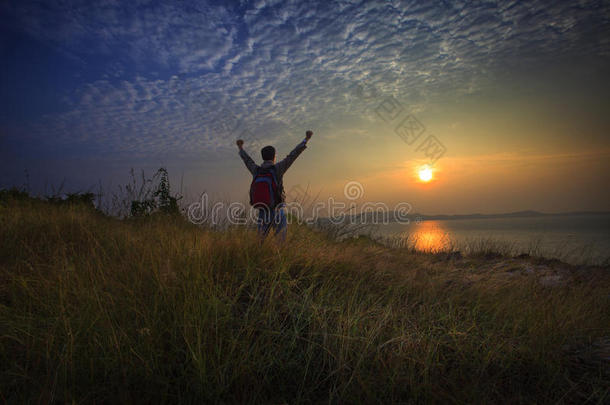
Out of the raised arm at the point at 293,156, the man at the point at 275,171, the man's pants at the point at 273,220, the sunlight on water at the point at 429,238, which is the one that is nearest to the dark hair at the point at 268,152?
the man at the point at 275,171

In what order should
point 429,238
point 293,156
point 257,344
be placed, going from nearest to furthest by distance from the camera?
point 257,344 < point 293,156 < point 429,238

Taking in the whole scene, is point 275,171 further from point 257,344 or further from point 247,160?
point 257,344

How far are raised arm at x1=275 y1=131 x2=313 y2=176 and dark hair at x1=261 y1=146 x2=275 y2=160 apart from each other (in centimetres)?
→ 24

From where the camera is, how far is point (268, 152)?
5.65 metres

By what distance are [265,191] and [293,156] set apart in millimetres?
901

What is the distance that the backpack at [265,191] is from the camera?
526 centimetres

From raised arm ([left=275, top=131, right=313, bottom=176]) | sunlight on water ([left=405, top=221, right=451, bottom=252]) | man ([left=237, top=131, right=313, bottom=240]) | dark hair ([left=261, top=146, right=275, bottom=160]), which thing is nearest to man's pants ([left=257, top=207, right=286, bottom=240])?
man ([left=237, top=131, right=313, bottom=240])

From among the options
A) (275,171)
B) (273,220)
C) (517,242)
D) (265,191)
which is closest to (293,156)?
(275,171)

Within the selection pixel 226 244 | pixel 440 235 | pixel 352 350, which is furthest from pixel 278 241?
pixel 440 235

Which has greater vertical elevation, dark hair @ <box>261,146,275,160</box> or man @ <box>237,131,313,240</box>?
dark hair @ <box>261,146,275,160</box>

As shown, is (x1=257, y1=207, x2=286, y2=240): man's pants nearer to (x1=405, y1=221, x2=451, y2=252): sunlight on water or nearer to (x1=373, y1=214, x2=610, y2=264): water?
(x1=373, y1=214, x2=610, y2=264): water

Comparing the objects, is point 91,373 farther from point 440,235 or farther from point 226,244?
point 440,235

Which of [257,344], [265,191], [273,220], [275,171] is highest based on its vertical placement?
[275,171]

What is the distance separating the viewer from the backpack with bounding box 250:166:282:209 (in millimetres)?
5257
